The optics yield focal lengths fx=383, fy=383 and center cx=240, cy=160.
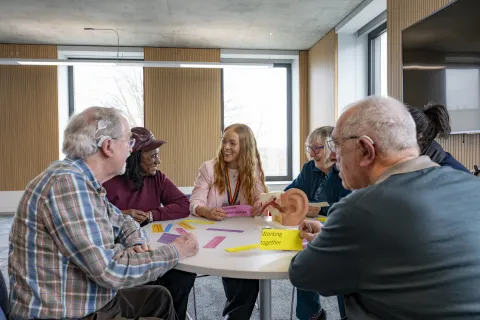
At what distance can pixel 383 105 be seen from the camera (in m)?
1.13

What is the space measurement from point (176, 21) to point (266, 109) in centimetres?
274

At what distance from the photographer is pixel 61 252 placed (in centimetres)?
121

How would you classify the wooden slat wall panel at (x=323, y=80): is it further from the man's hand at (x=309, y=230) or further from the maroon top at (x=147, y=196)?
the man's hand at (x=309, y=230)

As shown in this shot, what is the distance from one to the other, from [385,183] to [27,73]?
7655mm

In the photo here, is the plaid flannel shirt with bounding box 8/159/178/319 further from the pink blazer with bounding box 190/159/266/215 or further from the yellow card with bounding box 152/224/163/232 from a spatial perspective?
the pink blazer with bounding box 190/159/266/215

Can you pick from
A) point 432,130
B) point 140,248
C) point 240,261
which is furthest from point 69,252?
point 432,130

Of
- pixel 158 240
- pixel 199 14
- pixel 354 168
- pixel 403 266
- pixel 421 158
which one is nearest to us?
pixel 403 266

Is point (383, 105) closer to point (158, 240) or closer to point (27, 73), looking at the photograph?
point (158, 240)

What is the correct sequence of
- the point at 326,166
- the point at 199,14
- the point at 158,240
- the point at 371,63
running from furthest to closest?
the point at 371,63
the point at 199,14
the point at 326,166
the point at 158,240

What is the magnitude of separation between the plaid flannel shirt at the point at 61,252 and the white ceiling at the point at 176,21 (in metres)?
4.28

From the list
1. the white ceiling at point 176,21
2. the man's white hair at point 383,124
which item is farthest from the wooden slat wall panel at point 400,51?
the man's white hair at point 383,124

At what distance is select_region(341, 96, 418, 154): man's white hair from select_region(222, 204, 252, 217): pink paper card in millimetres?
1393

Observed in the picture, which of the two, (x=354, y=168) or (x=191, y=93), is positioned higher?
(x=191, y=93)

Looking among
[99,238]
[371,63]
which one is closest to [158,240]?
[99,238]
